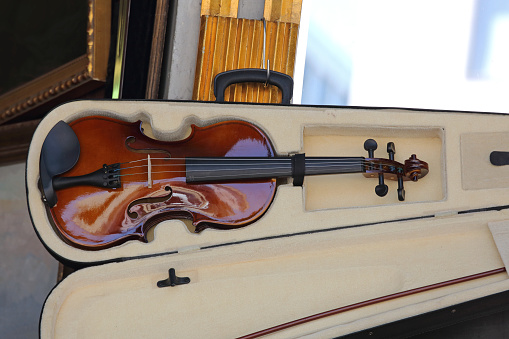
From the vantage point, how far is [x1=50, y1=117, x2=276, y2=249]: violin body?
1354 mm

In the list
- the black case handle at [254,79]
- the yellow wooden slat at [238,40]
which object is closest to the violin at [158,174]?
the black case handle at [254,79]

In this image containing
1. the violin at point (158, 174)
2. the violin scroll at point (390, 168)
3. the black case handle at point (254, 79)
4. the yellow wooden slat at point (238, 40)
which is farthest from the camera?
the yellow wooden slat at point (238, 40)

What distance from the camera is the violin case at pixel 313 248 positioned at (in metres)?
1.35

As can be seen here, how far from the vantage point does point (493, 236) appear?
4.89 feet

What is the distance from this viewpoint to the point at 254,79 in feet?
5.35

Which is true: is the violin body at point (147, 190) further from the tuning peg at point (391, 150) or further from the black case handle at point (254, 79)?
the tuning peg at point (391, 150)

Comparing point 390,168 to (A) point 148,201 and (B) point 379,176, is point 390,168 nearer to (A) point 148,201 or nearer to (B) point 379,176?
(B) point 379,176

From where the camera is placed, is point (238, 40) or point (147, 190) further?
point (238, 40)

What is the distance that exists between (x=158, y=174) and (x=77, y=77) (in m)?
0.74

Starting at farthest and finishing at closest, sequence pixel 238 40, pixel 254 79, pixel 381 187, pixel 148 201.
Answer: pixel 238 40, pixel 254 79, pixel 381 187, pixel 148 201

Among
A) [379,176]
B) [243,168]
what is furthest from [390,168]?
[243,168]

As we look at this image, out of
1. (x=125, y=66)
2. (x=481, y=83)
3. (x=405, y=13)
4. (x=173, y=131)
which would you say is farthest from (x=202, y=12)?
(x=481, y=83)

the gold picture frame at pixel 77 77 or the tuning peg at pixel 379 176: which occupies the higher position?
the gold picture frame at pixel 77 77

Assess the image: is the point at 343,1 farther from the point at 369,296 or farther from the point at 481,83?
the point at 369,296
